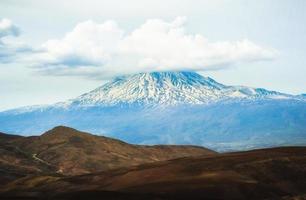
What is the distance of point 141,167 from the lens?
159875mm

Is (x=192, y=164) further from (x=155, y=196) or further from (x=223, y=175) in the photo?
(x=155, y=196)

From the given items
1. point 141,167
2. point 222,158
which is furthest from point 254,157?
point 141,167

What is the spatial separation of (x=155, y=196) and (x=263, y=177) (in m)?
29.0

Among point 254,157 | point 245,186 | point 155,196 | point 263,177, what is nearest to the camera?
point 155,196

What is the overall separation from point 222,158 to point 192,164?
9.01 meters

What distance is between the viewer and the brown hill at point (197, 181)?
114 metres

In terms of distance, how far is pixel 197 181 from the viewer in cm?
12400

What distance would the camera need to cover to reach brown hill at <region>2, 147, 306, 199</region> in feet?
373

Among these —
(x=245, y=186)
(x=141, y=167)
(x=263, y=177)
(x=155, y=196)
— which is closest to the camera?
(x=155, y=196)

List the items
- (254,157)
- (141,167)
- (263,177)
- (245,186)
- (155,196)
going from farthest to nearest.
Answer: (141,167) < (254,157) < (263,177) < (245,186) < (155,196)

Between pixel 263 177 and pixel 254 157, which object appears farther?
pixel 254 157

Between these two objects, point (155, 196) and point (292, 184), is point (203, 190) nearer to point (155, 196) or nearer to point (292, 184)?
point (155, 196)

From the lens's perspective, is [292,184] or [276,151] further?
[276,151]

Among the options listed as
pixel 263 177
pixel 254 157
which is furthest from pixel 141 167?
pixel 263 177
